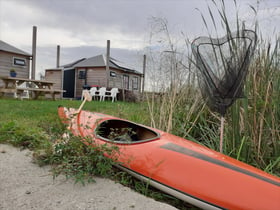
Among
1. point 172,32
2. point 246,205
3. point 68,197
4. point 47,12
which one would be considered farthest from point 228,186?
point 47,12

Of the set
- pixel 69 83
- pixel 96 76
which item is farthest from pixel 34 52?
pixel 96 76

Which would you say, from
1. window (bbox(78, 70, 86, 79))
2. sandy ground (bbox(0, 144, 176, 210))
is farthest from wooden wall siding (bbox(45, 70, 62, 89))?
sandy ground (bbox(0, 144, 176, 210))

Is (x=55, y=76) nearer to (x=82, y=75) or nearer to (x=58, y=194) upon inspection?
(x=82, y=75)

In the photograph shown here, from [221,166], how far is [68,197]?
0.94 metres

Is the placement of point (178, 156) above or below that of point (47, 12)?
below

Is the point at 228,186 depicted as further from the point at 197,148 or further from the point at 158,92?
the point at 158,92

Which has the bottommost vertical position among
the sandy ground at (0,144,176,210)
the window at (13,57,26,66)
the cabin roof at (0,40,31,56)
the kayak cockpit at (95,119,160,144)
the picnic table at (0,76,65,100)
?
the sandy ground at (0,144,176,210)

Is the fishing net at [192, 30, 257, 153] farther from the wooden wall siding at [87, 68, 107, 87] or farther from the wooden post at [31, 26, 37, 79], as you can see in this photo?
the wooden wall siding at [87, 68, 107, 87]

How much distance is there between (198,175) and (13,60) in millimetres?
12646

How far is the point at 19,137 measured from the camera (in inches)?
84.2

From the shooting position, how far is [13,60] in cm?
1134

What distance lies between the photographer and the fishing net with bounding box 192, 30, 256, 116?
160cm

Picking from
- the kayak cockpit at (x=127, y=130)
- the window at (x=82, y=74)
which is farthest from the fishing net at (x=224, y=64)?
the window at (x=82, y=74)

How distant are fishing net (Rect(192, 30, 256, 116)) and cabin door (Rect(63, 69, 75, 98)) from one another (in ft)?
46.0
